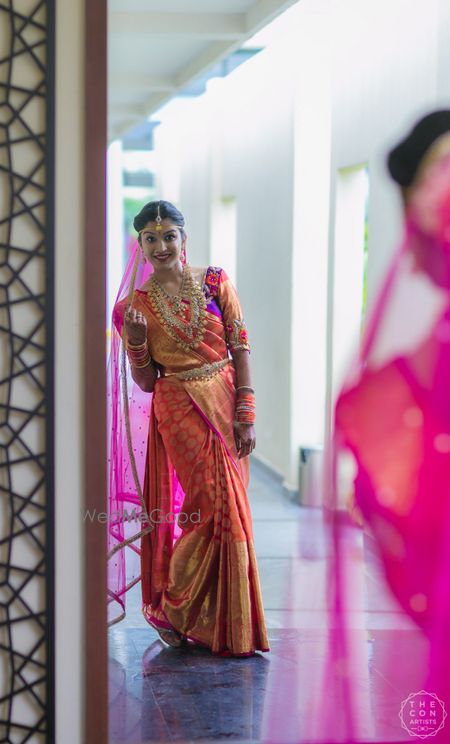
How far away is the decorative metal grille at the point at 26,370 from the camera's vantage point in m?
2.08

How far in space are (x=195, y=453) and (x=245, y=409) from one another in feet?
0.65

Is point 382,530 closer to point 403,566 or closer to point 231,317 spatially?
point 403,566

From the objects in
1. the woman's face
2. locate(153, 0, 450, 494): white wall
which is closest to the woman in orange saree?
the woman's face

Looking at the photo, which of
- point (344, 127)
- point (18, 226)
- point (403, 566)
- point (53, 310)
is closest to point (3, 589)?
point (53, 310)

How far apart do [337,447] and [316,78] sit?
1.72 m

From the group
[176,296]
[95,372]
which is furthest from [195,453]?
[95,372]

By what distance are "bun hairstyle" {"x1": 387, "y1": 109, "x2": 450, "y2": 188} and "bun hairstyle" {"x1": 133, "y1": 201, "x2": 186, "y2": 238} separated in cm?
66

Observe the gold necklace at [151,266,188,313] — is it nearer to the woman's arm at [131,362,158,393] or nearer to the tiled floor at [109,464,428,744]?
the woman's arm at [131,362,158,393]

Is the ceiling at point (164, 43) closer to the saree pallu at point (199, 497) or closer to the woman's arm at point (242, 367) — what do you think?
the saree pallu at point (199, 497)

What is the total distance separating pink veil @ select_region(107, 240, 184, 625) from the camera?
2.85 meters

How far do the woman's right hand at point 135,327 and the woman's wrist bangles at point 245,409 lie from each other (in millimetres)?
343

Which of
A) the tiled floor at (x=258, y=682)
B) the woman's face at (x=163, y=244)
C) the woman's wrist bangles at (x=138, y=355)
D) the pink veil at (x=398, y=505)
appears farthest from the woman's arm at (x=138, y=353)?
the pink veil at (x=398, y=505)

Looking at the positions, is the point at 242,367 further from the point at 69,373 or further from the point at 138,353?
the point at 69,373

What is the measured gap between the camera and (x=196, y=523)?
3.04 meters
